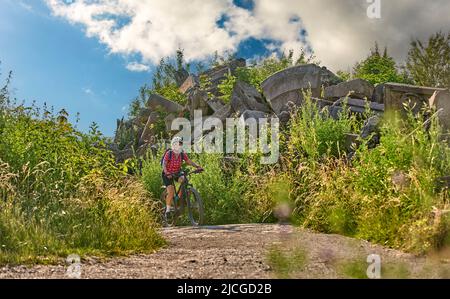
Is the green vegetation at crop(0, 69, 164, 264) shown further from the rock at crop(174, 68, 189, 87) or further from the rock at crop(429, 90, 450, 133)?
the rock at crop(174, 68, 189, 87)

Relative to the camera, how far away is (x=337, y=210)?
7.64m

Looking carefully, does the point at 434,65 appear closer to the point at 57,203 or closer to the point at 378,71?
the point at 378,71

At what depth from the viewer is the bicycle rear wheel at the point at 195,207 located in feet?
33.1

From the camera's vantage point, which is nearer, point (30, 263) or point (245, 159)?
point (30, 263)

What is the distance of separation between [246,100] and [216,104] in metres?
2.00

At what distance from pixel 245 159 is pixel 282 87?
15.3ft

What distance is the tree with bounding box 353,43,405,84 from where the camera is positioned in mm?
17852

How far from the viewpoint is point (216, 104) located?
17.4 metres

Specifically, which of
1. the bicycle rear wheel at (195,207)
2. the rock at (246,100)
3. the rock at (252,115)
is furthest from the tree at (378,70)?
the bicycle rear wheel at (195,207)

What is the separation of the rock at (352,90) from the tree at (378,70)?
304 cm

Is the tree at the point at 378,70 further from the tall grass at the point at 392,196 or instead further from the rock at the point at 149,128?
the tall grass at the point at 392,196

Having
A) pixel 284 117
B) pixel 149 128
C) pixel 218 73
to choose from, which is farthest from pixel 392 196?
pixel 218 73

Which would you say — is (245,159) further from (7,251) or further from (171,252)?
(7,251)
